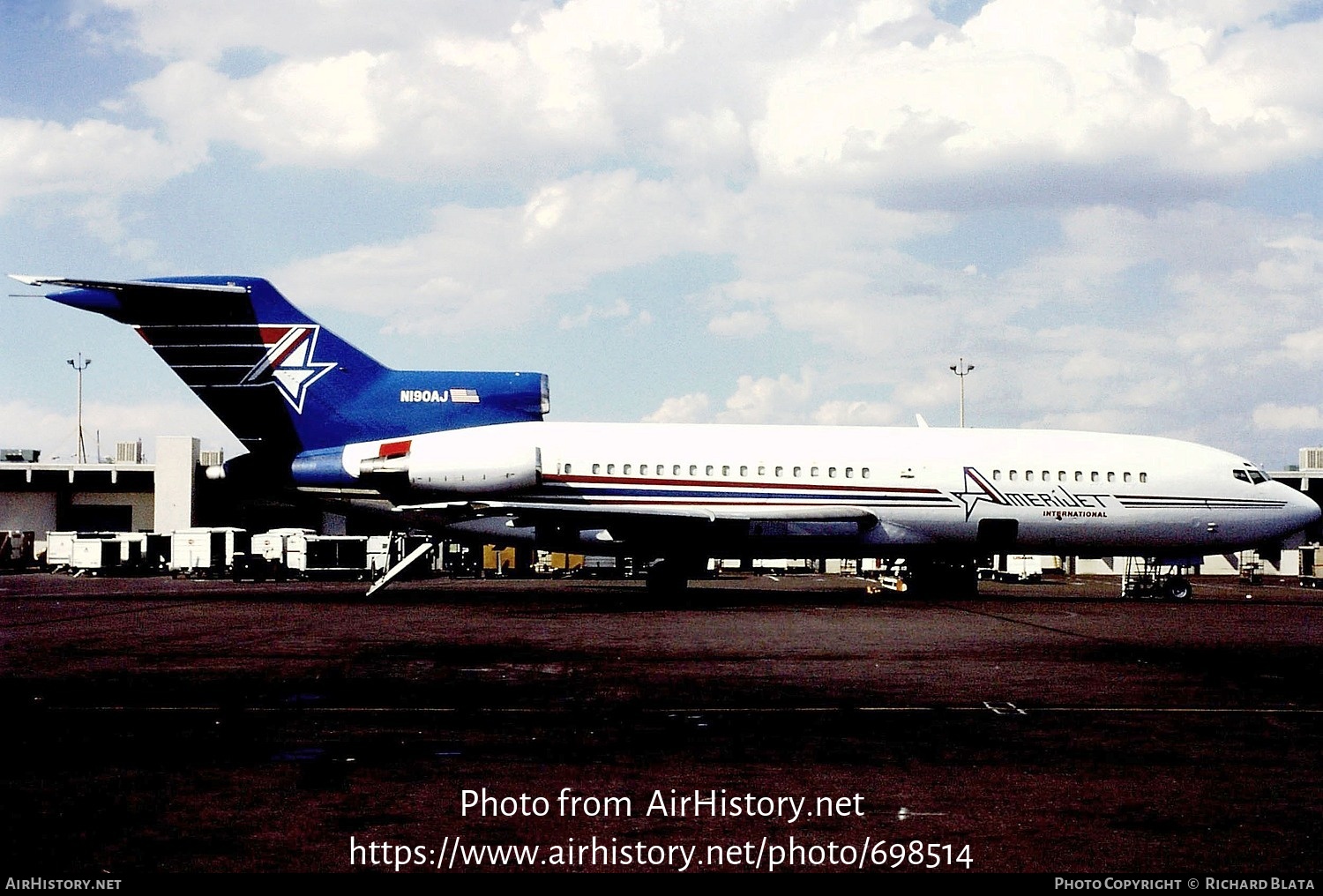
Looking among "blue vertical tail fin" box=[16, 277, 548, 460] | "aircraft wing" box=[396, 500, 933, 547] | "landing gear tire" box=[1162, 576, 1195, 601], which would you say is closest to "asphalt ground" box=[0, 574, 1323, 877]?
"aircraft wing" box=[396, 500, 933, 547]

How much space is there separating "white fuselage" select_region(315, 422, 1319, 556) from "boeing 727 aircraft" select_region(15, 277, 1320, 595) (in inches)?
1.7

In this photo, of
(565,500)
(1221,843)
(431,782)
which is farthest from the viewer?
(565,500)

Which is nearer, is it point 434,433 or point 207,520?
point 434,433

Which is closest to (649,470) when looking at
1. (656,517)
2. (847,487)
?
(656,517)

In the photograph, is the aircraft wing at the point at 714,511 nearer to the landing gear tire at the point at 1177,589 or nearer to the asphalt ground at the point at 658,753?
the landing gear tire at the point at 1177,589

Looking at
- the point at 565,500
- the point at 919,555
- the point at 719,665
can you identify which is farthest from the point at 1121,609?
the point at 719,665

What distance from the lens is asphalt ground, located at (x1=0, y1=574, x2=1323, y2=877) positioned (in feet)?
17.5

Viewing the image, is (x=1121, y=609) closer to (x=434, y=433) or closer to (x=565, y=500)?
(x=565, y=500)

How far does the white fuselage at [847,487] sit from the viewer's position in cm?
2595

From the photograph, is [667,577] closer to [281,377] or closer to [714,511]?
[714,511]

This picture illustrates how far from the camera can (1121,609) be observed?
2469 cm

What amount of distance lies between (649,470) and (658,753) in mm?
19374

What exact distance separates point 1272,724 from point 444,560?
4679cm

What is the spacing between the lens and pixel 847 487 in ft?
88.9
